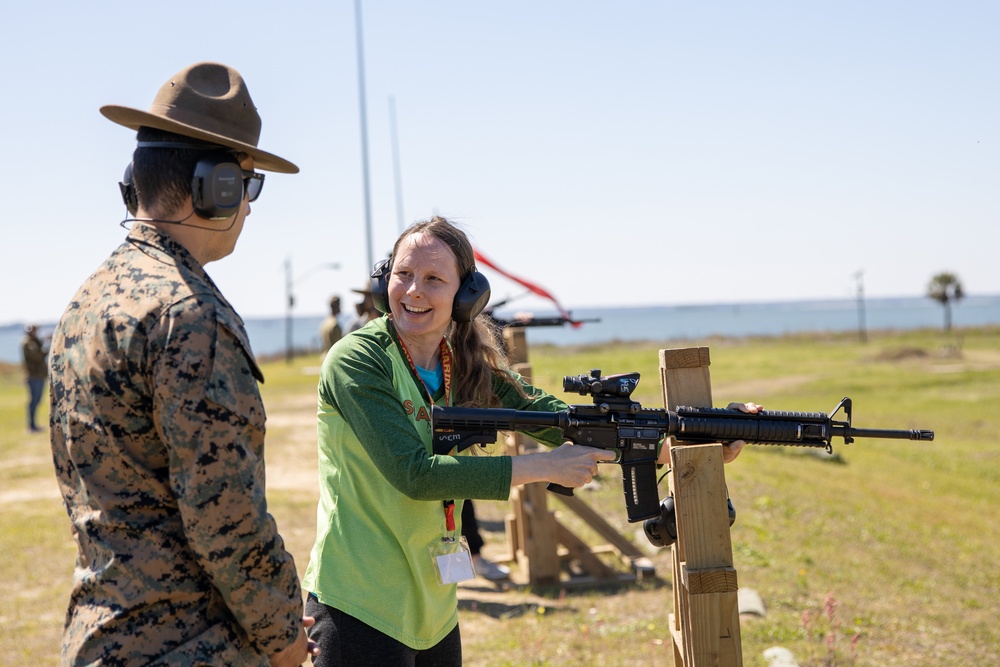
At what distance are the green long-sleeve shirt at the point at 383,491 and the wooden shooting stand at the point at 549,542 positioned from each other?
4671 mm

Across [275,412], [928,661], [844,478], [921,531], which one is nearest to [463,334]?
[928,661]

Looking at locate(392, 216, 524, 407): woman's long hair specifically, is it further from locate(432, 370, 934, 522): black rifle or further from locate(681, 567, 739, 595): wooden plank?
locate(681, 567, 739, 595): wooden plank

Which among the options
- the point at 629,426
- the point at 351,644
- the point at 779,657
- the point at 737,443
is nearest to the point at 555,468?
the point at 629,426

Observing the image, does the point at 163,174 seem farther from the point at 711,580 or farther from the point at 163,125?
the point at 711,580

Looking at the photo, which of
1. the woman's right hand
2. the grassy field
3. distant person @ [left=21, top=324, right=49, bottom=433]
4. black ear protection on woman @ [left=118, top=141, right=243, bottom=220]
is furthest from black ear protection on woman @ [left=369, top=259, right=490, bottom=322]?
distant person @ [left=21, top=324, right=49, bottom=433]

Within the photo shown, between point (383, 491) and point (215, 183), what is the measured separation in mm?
1216

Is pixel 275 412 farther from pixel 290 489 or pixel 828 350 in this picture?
pixel 828 350

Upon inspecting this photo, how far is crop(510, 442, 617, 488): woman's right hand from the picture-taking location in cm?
283

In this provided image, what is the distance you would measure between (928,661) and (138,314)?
600 centimetres

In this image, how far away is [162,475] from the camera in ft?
6.92

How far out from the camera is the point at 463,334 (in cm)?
348

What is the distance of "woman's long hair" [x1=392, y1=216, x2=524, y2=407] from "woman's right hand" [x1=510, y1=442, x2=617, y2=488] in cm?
53

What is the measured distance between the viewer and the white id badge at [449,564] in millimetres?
3047

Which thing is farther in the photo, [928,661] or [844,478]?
[844,478]
